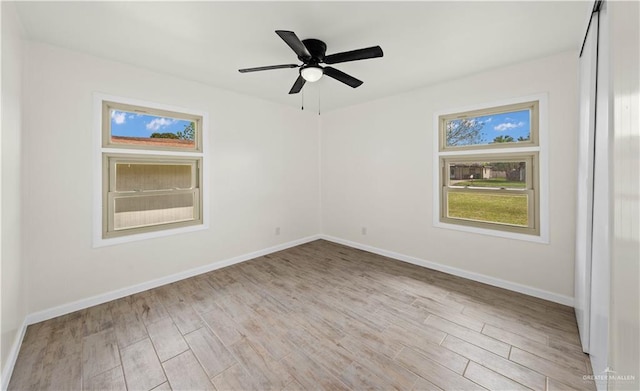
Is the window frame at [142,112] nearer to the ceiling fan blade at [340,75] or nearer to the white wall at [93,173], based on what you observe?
the white wall at [93,173]

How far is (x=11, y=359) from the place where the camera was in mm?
1727

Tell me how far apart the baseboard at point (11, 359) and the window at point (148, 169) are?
1.01 m

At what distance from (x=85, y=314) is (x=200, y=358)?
5.20 ft

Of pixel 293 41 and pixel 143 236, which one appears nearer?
pixel 293 41

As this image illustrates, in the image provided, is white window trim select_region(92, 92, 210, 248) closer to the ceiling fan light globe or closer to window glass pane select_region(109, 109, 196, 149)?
window glass pane select_region(109, 109, 196, 149)

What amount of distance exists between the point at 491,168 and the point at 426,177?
80cm

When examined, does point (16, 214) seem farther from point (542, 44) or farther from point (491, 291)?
point (542, 44)

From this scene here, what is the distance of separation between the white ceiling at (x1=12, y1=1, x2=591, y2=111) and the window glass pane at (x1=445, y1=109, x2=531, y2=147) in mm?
634

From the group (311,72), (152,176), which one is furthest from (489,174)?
(152,176)

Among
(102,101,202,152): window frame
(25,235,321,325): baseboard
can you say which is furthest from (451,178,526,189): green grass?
(102,101,202,152): window frame

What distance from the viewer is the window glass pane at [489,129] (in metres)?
2.86

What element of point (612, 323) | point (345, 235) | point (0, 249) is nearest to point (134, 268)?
point (0, 249)

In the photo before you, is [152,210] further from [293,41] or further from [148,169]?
[293,41]

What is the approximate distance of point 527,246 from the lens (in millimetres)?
2770
